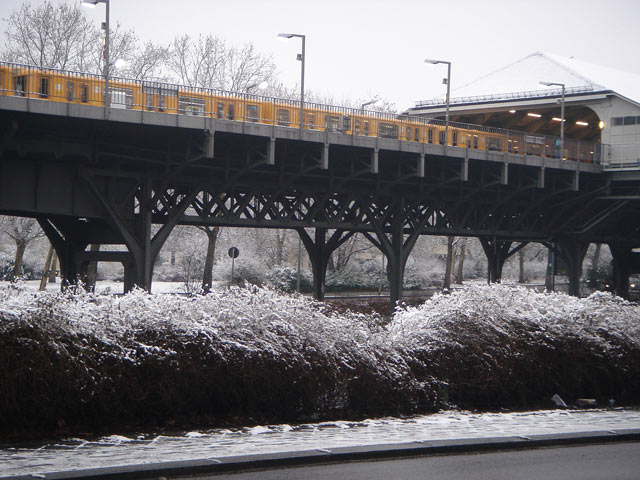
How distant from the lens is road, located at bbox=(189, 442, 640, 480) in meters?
9.19

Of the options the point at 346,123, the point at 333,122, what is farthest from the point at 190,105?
the point at 346,123

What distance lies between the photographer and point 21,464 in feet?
28.7

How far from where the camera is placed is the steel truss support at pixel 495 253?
2098 inches

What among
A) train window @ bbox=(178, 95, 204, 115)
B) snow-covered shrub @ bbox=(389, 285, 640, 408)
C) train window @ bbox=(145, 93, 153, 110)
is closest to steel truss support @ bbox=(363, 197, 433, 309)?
train window @ bbox=(178, 95, 204, 115)

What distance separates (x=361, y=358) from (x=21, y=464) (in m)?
5.89

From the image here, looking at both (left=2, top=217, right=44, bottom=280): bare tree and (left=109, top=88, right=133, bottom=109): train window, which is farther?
(left=2, top=217, right=44, bottom=280): bare tree

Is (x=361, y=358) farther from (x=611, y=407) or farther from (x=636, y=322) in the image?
(x=636, y=322)

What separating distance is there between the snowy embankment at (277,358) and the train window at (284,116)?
18642 millimetres

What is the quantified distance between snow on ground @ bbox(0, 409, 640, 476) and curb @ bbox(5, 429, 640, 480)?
251 millimetres

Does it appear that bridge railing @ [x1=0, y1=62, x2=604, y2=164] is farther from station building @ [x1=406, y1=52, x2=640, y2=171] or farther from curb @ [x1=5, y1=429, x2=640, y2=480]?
curb @ [x1=5, y1=429, x2=640, y2=480]

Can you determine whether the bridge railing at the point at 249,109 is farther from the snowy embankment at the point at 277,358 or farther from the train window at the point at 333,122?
the snowy embankment at the point at 277,358

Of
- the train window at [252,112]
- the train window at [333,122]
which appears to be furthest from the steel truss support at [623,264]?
the train window at [252,112]

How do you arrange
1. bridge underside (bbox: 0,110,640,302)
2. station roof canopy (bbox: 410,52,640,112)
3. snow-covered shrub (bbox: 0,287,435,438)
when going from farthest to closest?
station roof canopy (bbox: 410,52,640,112), bridge underside (bbox: 0,110,640,302), snow-covered shrub (bbox: 0,287,435,438)

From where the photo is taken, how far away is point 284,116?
33.7 m
